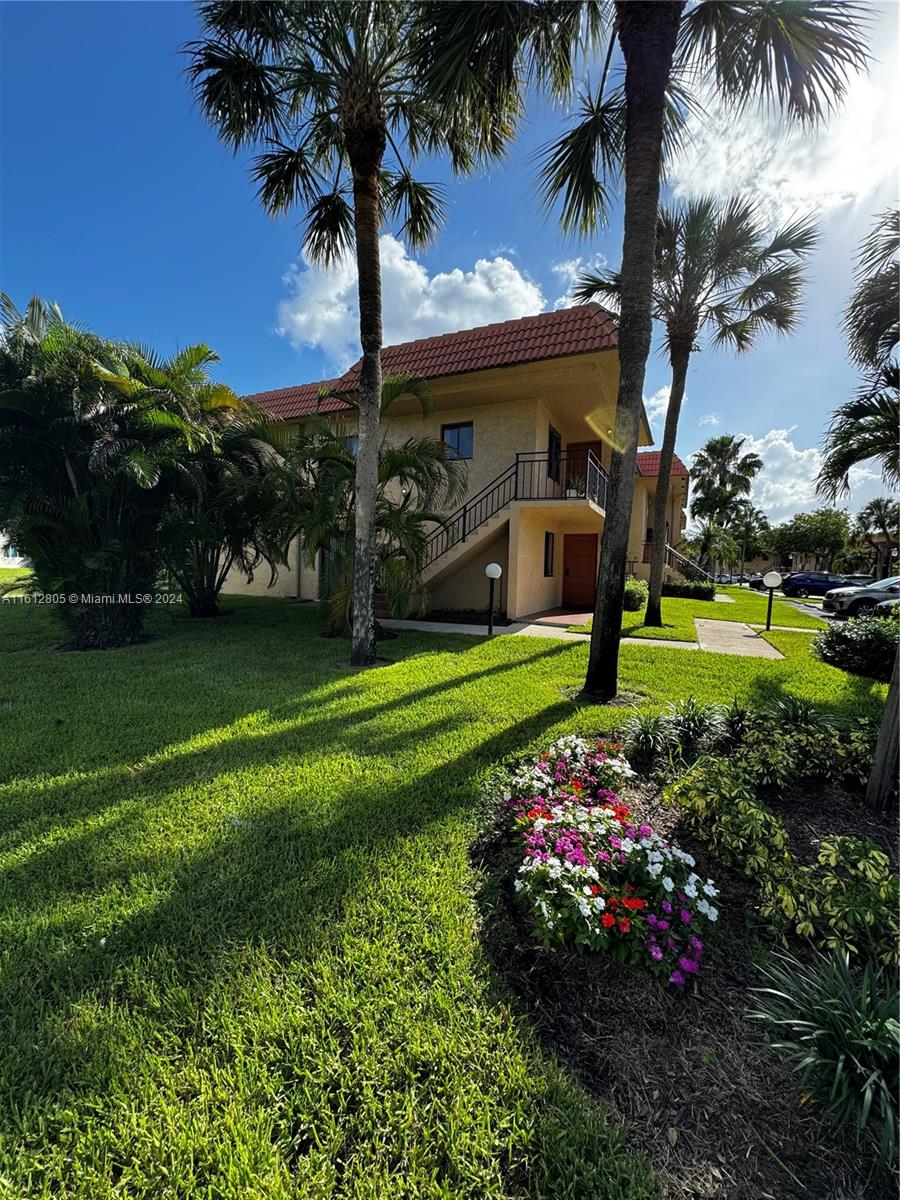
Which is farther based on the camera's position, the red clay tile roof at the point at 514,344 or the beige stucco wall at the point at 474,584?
the beige stucco wall at the point at 474,584

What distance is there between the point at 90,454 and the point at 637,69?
912 centimetres

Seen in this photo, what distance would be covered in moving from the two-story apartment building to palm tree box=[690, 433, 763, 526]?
35707 millimetres

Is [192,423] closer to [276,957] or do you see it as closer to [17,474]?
[17,474]

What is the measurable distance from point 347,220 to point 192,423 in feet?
15.0

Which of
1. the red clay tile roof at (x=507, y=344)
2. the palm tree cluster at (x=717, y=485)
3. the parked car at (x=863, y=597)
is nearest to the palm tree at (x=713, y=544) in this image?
the palm tree cluster at (x=717, y=485)

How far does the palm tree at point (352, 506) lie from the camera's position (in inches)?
344

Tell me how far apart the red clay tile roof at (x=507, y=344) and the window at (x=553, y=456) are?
2506 millimetres

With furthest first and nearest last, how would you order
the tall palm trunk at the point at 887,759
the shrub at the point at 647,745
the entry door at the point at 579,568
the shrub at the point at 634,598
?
the entry door at the point at 579,568 < the shrub at the point at 634,598 < the shrub at the point at 647,745 < the tall palm trunk at the point at 887,759

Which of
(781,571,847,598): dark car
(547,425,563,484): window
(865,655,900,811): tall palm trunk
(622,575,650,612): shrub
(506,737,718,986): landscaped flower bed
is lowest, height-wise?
(506,737,718,986): landscaped flower bed

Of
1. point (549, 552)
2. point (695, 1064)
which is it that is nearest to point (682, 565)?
point (549, 552)

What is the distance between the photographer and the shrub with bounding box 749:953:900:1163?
1542mm

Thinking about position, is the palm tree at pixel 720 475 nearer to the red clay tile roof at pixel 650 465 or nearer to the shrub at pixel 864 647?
the red clay tile roof at pixel 650 465

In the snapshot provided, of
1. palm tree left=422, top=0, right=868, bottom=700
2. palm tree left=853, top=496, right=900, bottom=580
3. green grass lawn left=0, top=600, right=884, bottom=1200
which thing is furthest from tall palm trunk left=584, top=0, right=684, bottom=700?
palm tree left=853, top=496, right=900, bottom=580

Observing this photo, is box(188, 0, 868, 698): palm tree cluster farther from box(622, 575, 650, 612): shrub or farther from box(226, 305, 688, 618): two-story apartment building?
box(622, 575, 650, 612): shrub
